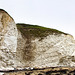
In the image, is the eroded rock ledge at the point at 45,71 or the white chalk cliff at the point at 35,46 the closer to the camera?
the eroded rock ledge at the point at 45,71

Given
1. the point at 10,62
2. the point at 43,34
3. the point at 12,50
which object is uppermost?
the point at 43,34

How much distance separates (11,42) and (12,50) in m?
0.82

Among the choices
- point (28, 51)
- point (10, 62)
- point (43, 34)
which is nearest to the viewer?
point (10, 62)

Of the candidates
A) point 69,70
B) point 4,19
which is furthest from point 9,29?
point 69,70

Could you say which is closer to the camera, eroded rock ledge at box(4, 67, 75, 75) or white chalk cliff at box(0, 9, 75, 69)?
eroded rock ledge at box(4, 67, 75, 75)

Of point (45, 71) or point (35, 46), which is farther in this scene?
point (35, 46)

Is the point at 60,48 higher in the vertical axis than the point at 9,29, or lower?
lower

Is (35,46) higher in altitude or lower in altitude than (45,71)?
lower

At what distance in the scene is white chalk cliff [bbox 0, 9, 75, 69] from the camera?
1617 cm

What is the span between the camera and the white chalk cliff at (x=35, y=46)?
16172 millimetres

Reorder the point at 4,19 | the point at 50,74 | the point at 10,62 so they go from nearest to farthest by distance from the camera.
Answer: the point at 50,74, the point at 10,62, the point at 4,19

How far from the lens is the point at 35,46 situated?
2034 cm

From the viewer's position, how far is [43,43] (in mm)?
20859

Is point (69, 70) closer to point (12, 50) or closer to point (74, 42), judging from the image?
point (12, 50)
